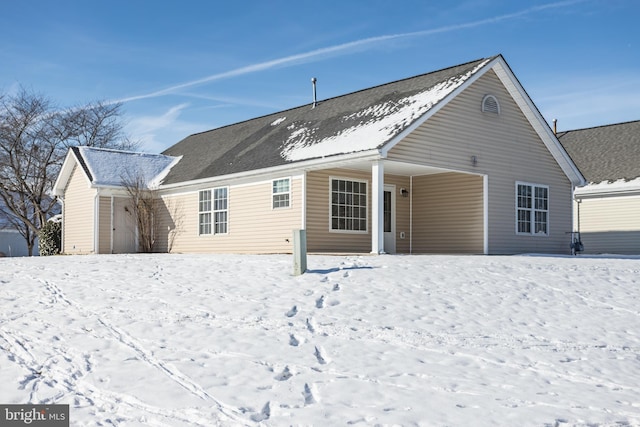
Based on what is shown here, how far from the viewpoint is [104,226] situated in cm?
2378

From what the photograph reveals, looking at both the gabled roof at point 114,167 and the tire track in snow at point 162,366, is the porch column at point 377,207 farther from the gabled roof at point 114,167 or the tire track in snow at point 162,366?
the gabled roof at point 114,167

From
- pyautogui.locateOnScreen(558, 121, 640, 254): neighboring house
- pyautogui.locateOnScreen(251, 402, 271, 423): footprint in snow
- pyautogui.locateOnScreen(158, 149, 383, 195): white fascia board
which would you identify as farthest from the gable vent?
pyautogui.locateOnScreen(251, 402, 271, 423): footprint in snow

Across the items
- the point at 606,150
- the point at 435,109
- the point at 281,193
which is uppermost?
the point at 606,150

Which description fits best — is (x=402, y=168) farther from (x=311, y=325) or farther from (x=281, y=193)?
(x=311, y=325)

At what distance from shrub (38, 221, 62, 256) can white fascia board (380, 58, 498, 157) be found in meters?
16.7

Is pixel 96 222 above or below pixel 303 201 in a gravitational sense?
below

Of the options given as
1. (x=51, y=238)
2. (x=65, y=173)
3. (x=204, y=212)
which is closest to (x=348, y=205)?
(x=204, y=212)

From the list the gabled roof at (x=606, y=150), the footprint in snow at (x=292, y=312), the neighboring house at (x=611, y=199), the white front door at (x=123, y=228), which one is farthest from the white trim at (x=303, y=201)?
the gabled roof at (x=606, y=150)

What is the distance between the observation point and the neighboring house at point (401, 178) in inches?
701

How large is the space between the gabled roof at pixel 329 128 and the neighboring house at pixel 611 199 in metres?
8.73

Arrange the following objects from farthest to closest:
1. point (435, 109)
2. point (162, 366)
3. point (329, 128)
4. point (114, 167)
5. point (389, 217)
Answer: point (114, 167) → point (389, 217) → point (329, 128) → point (435, 109) → point (162, 366)

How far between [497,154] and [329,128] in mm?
4927

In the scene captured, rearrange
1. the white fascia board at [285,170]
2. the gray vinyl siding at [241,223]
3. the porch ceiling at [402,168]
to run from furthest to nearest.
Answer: the gray vinyl siding at [241,223] < the porch ceiling at [402,168] < the white fascia board at [285,170]

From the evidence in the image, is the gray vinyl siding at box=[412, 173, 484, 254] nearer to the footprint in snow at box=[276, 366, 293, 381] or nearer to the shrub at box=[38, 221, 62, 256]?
the footprint in snow at box=[276, 366, 293, 381]
